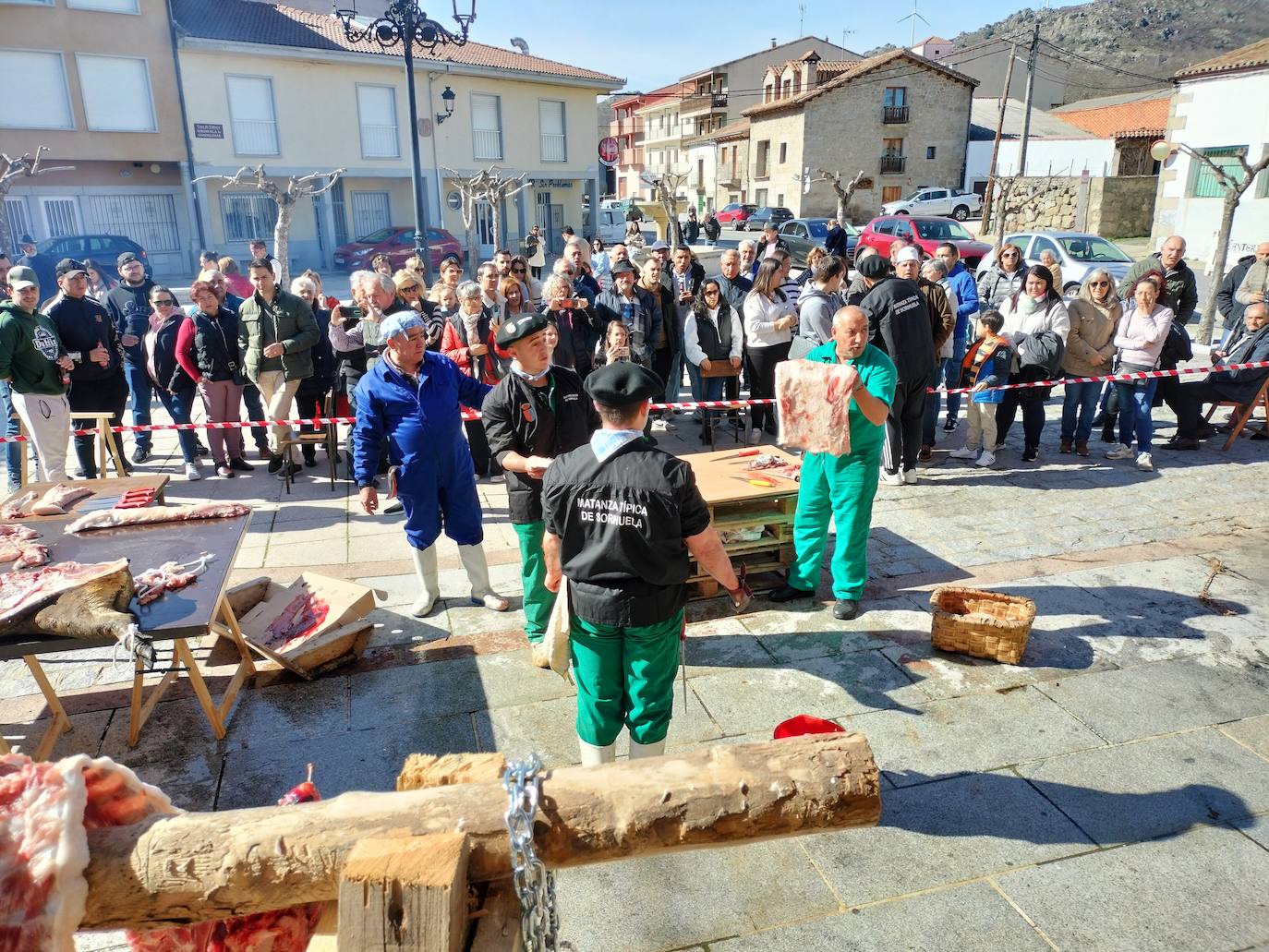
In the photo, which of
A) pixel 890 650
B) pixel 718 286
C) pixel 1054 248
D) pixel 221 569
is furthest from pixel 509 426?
pixel 1054 248

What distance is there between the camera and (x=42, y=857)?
1.69 meters

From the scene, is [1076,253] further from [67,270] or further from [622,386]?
[67,270]

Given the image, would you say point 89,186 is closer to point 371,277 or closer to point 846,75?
point 371,277

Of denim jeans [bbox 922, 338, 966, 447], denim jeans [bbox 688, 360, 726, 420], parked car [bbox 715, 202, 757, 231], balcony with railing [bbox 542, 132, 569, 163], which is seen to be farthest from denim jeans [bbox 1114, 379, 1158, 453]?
parked car [bbox 715, 202, 757, 231]

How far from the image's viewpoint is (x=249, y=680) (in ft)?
15.8

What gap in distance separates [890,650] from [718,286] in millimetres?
4969

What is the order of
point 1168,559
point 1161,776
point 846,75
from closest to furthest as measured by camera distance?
point 1161,776
point 1168,559
point 846,75

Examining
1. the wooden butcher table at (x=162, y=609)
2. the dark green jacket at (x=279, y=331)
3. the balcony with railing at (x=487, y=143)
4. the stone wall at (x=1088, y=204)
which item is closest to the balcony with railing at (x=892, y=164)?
the stone wall at (x=1088, y=204)

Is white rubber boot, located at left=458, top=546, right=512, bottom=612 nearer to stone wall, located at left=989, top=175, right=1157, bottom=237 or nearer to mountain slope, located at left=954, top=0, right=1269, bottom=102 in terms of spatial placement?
stone wall, located at left=989, top=175, right=1157, bottom=237

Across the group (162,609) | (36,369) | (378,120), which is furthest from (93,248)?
(162,609)

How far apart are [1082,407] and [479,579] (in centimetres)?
644

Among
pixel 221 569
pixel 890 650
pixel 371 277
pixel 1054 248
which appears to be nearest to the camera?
pixel 221 569

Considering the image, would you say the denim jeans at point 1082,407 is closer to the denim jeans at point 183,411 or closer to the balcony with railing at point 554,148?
the denim jeans at point 183,411

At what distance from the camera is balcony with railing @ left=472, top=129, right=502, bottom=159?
30984 millimetres
